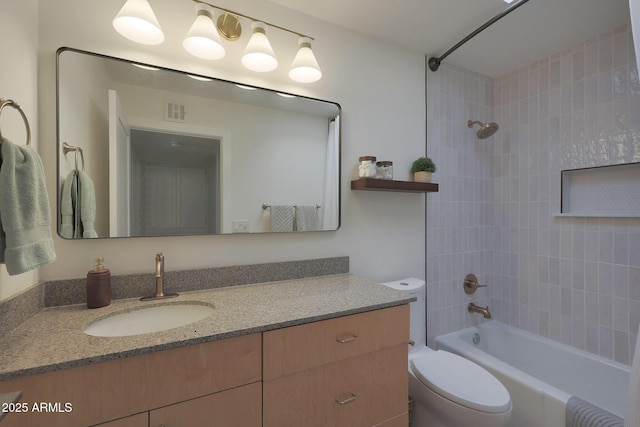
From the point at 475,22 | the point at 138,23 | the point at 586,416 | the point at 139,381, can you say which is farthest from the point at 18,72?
the point at 586,416

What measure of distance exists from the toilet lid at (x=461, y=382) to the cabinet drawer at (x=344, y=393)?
24 centimetres

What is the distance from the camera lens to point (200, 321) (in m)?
0.90

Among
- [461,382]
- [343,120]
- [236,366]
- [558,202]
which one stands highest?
[343,120]

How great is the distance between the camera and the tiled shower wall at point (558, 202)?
1.62 m

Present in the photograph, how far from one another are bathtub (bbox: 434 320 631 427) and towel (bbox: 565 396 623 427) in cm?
3

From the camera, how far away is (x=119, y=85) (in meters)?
1.14

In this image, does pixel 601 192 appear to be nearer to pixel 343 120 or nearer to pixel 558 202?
pixel 558 202

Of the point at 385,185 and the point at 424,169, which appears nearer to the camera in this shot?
the point at 385,185

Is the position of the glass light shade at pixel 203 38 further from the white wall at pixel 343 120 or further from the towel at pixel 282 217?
the towel at pixel 282 217

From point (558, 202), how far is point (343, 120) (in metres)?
1.66

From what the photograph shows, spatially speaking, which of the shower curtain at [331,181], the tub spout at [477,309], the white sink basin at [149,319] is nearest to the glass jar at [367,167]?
the shower curtain at [331,181]

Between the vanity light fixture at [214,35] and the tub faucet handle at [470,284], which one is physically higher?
the vanity light fixture at [214,35]

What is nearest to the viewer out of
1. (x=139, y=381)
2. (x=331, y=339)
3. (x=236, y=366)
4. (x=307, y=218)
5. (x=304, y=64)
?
(x=139, y=381)

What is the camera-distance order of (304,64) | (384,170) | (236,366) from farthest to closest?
1. (384,170)
2. (304,64)
3. (236,366)
